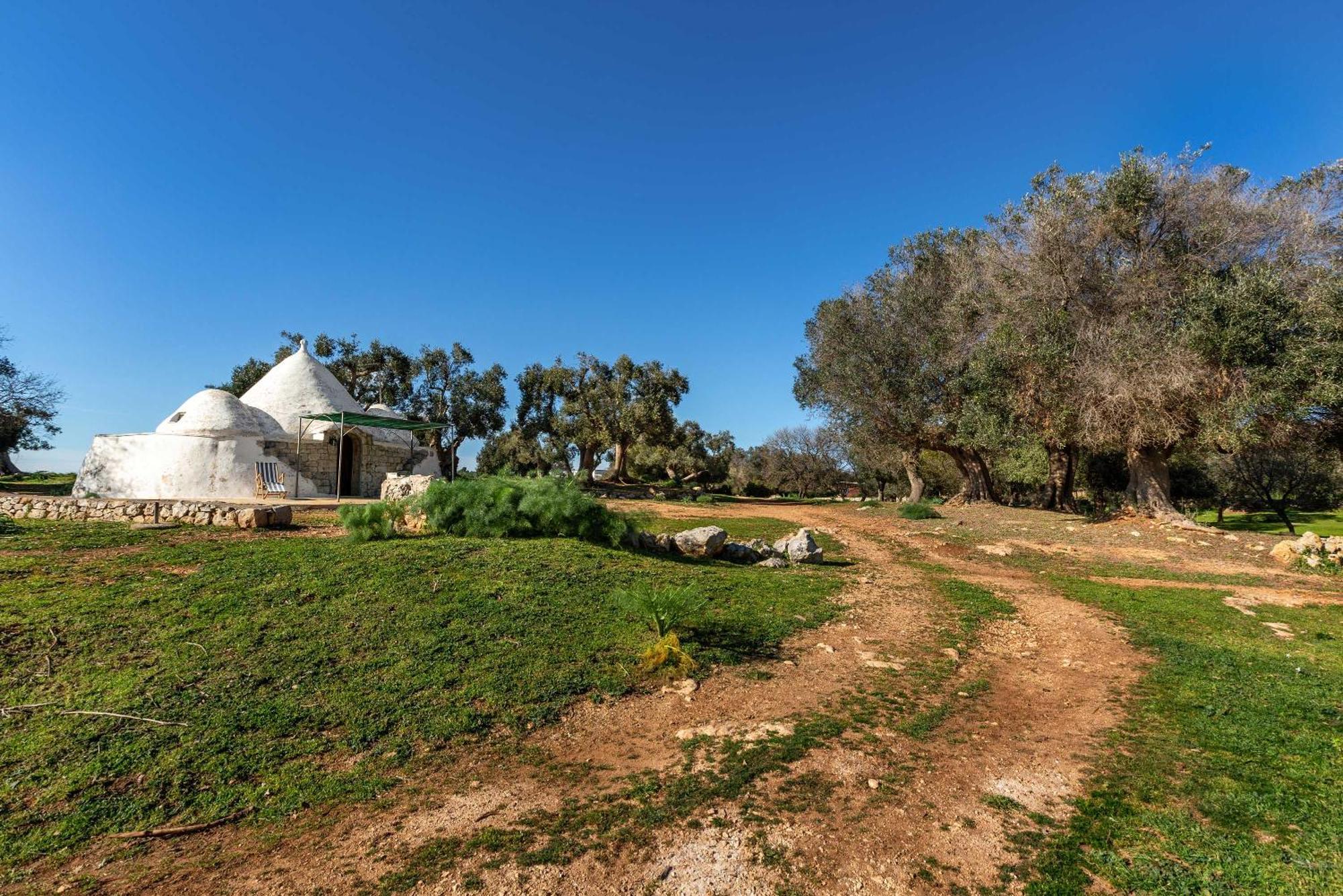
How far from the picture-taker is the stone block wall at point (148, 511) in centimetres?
1163

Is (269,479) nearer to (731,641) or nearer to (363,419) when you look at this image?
(363,419)

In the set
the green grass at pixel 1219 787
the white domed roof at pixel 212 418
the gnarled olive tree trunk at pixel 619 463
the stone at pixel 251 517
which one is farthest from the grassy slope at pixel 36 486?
the green grass at pixel 1219 787

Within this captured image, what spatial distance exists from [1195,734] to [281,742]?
689cm

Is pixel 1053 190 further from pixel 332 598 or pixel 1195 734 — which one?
pixel 332 598

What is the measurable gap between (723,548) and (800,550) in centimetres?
156

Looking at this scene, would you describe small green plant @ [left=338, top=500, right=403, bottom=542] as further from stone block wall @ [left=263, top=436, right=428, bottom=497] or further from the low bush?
stone block wall @ [left=263, top=436, right=428, bottom=497]

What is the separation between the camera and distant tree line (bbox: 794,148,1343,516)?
13.7m

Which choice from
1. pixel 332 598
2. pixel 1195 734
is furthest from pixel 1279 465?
pixel 332 598

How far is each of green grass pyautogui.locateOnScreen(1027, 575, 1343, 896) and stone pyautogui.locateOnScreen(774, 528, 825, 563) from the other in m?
5.65

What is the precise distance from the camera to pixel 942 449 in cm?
2612

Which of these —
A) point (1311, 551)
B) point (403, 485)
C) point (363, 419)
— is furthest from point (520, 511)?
point (1311, 551)

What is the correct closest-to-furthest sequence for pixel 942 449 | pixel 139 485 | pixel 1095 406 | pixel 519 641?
pixel 519 641
pixel 1095 406
pixel 139 485
pixel 942 449

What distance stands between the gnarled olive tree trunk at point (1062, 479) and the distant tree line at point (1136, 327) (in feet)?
13.7

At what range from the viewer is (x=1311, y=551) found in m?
11.9
